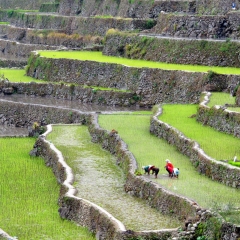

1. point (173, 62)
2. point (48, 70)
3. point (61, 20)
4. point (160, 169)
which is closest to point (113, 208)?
point (160, 169)

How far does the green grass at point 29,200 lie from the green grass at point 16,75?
20130 millimetres

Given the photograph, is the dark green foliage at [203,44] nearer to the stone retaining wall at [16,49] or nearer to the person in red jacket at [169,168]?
the person in red jacket at [169,168]

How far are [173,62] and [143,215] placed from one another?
30131 mm

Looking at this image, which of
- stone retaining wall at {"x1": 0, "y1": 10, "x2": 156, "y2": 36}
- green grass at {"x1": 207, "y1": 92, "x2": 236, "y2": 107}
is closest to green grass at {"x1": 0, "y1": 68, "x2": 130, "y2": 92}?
green grass at {"x1": 207, "y1": 92, "x2": 236, "y2": 107}

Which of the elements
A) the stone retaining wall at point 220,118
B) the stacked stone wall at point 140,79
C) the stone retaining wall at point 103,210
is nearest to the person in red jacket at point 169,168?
the stone retaining wall at point 103,210

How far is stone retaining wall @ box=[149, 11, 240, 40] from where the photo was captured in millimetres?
57062

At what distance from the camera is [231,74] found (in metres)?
47.8

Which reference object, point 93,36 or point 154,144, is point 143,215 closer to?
point 154,144

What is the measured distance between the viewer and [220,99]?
43.9 m

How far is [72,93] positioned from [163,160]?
23.9 m

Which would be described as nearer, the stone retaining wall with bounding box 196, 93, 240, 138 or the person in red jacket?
the person in red jacket

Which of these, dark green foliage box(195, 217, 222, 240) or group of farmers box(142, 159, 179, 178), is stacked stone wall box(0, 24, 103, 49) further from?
dark green foliage box(195, 217, 222, 240)

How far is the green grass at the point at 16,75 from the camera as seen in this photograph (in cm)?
6050

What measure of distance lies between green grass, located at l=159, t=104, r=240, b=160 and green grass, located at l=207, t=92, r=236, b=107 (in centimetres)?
106
